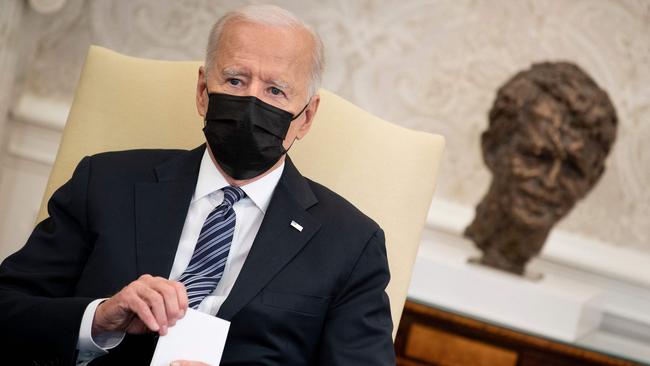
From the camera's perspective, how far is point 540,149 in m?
2.67

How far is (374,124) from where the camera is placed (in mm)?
2051

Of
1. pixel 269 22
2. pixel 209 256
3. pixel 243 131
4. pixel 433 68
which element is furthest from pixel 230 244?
pixel 433 68

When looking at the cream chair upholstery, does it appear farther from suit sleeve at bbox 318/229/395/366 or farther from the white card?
the white card

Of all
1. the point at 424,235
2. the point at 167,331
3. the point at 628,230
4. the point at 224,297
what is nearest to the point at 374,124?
the point at 224,297

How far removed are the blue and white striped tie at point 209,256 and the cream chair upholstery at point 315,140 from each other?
342 mm

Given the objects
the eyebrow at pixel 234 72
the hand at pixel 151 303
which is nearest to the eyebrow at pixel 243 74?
the eyebrow at pixel 234 72

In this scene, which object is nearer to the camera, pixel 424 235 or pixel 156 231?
pixel 156 231

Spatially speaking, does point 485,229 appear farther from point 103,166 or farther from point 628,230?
point 103,166

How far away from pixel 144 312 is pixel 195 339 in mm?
97

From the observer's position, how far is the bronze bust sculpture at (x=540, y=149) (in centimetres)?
266

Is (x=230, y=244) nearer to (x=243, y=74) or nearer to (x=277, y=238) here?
(x=277, y=238)

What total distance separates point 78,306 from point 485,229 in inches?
62.2

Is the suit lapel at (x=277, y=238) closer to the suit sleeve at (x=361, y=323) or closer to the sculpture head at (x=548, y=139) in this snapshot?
the suit sleeve at (x=361, y=323)

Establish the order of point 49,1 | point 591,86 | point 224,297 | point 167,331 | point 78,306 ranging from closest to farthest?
point 167,331
point 78,306
point 224,297
point 591,86
point 49,1
